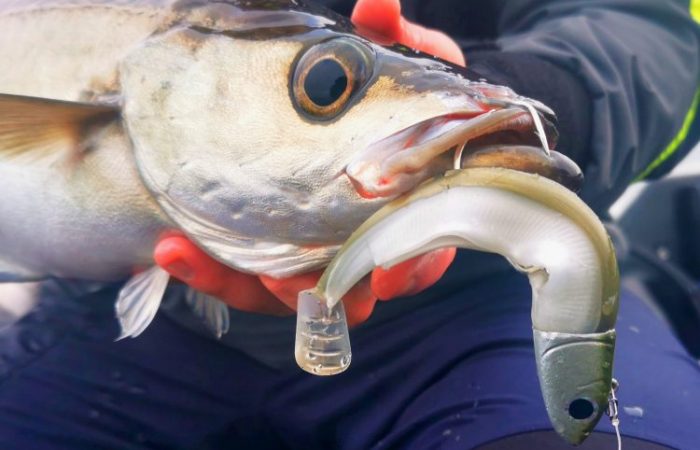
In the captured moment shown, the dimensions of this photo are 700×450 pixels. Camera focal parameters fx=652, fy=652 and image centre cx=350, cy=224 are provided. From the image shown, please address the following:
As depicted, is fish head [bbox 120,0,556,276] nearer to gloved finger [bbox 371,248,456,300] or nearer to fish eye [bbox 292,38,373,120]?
fish eye [bbox 292,38,373,120]

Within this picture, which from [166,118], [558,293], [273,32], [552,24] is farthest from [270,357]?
[552,24]

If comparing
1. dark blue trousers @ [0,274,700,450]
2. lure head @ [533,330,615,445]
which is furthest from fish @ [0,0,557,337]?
dark blue trousers @ [0,274,700,450]

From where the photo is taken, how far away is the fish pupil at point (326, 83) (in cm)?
79

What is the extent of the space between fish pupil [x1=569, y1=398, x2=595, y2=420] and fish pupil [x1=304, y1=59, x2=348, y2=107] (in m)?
0.43

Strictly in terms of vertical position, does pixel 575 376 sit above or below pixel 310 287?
above

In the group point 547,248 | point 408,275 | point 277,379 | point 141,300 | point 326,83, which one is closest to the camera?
point 547,248

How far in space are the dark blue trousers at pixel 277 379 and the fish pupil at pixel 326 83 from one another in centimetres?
68

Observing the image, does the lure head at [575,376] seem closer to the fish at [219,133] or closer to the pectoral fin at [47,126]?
the fish at [219,133]

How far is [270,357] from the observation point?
140cm

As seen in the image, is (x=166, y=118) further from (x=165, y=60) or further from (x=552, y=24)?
(x=552, y=24)

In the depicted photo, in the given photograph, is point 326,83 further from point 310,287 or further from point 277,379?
point 277,379

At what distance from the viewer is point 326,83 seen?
2.61ft

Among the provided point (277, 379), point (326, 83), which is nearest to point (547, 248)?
point (326, 83)

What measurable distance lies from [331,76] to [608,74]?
2.93 ft
